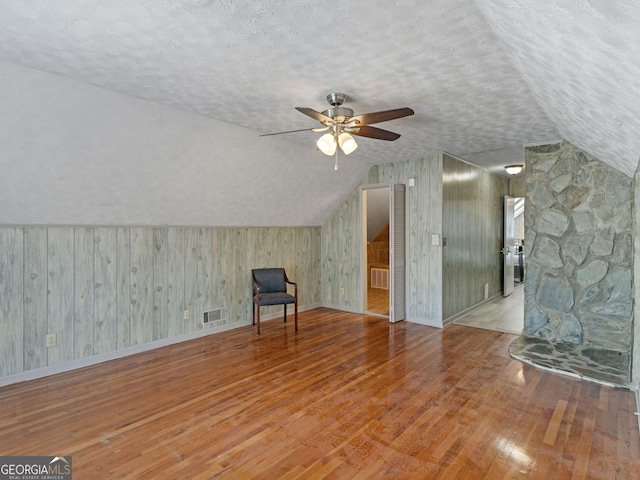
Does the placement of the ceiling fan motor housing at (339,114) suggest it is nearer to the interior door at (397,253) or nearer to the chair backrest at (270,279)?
the interior door at (397,253)

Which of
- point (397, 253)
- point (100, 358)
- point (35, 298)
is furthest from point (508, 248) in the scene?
point (35, 298)

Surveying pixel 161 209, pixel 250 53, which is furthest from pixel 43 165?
pixel 250 53

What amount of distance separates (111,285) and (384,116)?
325 centimetres

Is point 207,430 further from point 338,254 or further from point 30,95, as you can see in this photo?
point 338,254

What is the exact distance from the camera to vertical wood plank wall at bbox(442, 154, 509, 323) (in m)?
5.18

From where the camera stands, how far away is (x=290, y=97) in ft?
9.70

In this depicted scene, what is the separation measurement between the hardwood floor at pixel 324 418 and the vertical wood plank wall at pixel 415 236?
1225 mm

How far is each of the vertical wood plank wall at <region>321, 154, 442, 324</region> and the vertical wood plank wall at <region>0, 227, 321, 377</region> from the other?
4.79 feet

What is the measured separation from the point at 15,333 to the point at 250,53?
3.18 metres

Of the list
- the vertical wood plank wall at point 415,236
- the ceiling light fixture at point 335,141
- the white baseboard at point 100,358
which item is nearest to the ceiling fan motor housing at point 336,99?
the ceiling light fixture at point 335,141

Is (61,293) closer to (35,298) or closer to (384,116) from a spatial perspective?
(35,298)

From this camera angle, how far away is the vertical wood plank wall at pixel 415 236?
5039 mm

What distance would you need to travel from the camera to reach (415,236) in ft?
17.3

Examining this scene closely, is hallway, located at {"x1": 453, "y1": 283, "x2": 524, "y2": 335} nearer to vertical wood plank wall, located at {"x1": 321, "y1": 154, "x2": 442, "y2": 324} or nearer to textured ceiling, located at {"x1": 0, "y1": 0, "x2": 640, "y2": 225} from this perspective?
vertical wood plank wall, located at {"x1": 321, "y1": 154, "x2": 442, "y2": 324}
